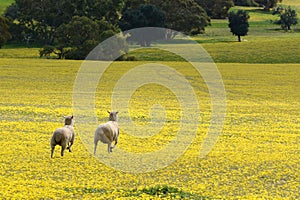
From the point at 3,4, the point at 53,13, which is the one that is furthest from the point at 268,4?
the point at 53,13

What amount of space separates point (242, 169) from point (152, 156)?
12.6ft

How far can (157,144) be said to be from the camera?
26.5m

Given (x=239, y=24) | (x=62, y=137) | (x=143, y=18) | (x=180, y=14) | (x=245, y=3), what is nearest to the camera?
(x=62, y=137)

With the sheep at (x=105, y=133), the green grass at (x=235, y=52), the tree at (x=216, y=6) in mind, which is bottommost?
the green grass at (x=235, y=52)

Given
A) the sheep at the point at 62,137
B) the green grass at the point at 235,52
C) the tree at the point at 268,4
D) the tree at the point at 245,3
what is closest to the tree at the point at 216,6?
the green grass at the point at 235,52

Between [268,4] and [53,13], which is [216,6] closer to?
[268,4]

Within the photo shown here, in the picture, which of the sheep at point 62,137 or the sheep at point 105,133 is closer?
the sheep at point 62,137

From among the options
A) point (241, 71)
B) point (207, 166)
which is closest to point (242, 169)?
point (207, 166)

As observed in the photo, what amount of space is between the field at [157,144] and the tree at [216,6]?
81.0 m

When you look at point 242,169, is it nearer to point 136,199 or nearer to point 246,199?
point 246,199

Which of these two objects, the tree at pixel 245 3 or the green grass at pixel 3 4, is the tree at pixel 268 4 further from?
the green grass at pixel 3 4

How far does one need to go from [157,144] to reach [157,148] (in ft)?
3.40

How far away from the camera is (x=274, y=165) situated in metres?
22.5

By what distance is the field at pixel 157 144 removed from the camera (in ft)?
59.3
